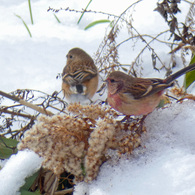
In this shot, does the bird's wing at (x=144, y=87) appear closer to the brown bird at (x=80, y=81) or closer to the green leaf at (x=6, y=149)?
the green leaf at (x=6, y=149)

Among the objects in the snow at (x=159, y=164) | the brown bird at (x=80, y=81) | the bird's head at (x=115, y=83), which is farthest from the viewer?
the brown bird at (x=80, y=81)

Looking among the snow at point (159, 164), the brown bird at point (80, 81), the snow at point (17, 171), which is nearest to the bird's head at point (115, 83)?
the snow at point (159, 164)

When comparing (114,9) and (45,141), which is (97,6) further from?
(45,141)

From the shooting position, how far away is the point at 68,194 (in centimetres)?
221

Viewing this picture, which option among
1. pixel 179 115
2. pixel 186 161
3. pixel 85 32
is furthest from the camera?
pixel 85 32

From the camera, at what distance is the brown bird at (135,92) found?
1975mm

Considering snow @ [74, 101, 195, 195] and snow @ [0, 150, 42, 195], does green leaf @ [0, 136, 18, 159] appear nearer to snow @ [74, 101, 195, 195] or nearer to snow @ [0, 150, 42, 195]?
snow @ [0, 150, 42, 195]

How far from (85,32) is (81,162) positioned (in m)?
3.05

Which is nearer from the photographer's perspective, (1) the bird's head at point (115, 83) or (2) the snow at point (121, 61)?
(2) the snow at point (121, 61)

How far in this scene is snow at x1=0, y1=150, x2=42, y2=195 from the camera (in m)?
1.97

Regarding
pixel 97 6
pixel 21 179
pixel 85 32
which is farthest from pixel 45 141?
pixel 97 6

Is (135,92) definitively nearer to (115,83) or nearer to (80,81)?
(115,83)

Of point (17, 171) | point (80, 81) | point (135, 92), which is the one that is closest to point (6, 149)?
point (17, 171)

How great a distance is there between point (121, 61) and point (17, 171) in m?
2.01
